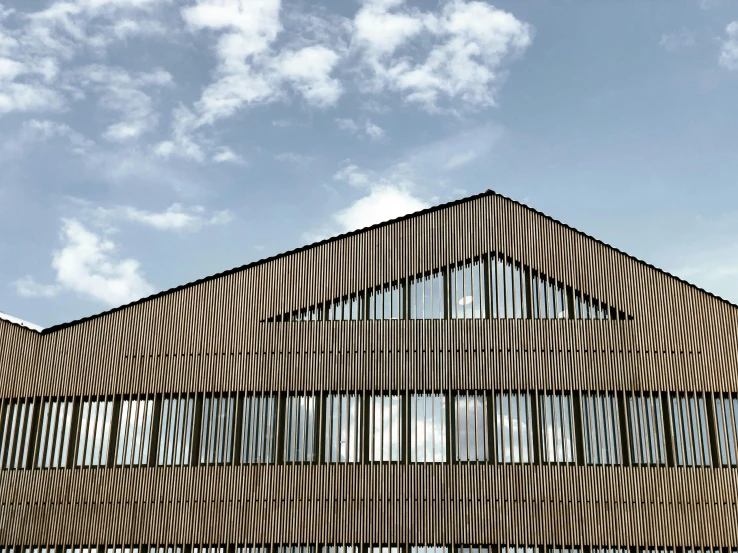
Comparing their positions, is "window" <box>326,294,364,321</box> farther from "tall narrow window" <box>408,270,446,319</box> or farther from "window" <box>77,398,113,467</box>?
"window" <box>77,398,113,467</box>

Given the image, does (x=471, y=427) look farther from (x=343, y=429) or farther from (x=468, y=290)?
(x=468, y=290)

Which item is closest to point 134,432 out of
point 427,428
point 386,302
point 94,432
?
point 94,432

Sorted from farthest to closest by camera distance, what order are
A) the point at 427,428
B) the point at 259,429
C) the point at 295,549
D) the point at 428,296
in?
the point at 428,296
the point at 259,429
the point at 427,428
the point at 295,549

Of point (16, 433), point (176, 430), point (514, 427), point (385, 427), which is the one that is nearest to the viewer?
point (514, 427)

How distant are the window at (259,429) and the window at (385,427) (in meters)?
3.26

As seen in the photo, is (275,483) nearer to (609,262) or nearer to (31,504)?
(31,504)

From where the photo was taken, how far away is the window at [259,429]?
27219 mm

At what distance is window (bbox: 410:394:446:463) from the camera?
26922 millimetres

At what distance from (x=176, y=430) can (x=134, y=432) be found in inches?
56.7

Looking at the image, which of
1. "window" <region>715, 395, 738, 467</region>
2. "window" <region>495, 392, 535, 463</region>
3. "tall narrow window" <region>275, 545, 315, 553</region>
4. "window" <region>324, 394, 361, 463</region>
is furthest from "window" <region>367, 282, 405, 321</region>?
"window" <region>715, 395, 738, 467</region>

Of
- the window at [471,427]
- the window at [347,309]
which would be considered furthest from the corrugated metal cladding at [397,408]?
the window at [347,309]

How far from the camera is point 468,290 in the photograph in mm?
28672

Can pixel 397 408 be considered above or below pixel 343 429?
above

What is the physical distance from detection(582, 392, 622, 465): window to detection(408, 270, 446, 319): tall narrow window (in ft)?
18.5
